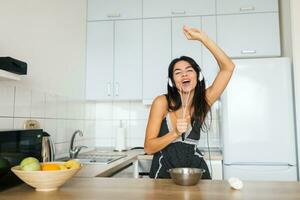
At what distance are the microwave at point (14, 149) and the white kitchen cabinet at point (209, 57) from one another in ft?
5.62

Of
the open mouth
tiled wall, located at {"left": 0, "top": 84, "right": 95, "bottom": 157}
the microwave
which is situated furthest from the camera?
tiled wall, located at {"left": 0, "top": 84, "right": 95, "bottom": 157}

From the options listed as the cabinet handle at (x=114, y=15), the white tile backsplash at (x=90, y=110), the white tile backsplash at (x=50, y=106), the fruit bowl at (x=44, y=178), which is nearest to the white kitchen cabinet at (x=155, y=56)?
the cabinet handle at (x=114, y=15)

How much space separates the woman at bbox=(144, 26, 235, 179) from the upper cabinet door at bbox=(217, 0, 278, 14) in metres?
1.33

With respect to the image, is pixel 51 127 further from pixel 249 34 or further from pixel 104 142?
pixel 249 34

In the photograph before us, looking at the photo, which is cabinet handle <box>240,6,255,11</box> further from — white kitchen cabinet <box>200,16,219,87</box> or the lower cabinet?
the lower cabinet

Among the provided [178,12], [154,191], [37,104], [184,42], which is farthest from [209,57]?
[154,191]

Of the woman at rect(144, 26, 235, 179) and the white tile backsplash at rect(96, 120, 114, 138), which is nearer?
the woman at rect(144, 26, 235, 179)

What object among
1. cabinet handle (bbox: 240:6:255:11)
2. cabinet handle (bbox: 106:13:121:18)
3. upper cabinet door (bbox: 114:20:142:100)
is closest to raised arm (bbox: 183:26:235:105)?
upper cabinet door (bbox: 114:20:142:100)

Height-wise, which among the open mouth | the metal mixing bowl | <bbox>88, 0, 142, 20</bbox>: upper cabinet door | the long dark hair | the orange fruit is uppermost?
<bbox>88, 0, 142, 20</bbox>: upper cabinet door

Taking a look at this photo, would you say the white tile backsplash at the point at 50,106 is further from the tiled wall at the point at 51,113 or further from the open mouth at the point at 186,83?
the open mouth at the point at 186,83

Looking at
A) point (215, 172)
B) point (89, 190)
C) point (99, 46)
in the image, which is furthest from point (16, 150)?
point (99, 46)

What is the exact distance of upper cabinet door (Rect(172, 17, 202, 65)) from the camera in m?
2.77

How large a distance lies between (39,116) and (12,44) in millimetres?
516

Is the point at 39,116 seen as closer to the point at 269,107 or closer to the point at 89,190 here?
the point at 89,190
